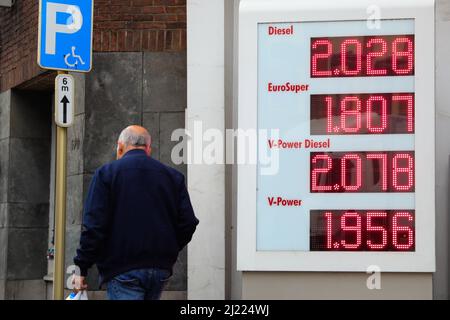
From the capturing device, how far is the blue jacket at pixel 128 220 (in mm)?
6152

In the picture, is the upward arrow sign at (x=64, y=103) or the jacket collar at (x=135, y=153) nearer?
the jacket collar at (x=135, y=153)

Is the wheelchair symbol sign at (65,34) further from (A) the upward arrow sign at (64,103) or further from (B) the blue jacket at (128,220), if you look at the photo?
(B) the blue jacket at (128,220)

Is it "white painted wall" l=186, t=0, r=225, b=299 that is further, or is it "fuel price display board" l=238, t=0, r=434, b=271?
"white painted wall" l=186, t=0, r=225, b=299

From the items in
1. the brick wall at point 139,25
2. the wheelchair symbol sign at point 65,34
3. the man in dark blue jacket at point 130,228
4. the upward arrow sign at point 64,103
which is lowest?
the man in dark blue jacket at point 130,228

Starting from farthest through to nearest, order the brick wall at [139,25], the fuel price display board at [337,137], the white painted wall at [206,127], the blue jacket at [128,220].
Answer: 1. the brick wall at [139,25]
2. the white painted wall at [206,127]
3. the fuel price display board at [337,137]
4. the blue jacket at [128,220]

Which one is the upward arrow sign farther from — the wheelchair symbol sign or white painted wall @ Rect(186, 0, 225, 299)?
white painted wall @ Rect(186, 0, 225, 299)

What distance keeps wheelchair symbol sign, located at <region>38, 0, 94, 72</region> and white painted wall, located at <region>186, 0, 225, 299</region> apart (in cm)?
176

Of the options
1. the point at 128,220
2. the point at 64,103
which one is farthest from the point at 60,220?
the point at 128,220

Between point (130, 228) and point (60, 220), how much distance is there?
1.23m

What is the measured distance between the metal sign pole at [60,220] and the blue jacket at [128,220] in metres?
0.99

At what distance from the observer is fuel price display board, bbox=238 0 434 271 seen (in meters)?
7.48

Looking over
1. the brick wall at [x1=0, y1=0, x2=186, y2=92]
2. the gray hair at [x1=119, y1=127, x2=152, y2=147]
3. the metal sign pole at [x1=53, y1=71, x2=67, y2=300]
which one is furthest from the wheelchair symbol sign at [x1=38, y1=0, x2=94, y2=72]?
the brick wall at [x1=0, y1=0, x2=186, y2=92]

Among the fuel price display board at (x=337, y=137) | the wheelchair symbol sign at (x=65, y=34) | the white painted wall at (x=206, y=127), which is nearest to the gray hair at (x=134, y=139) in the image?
the wheelchair symbol sign at (x=65, y=34)
